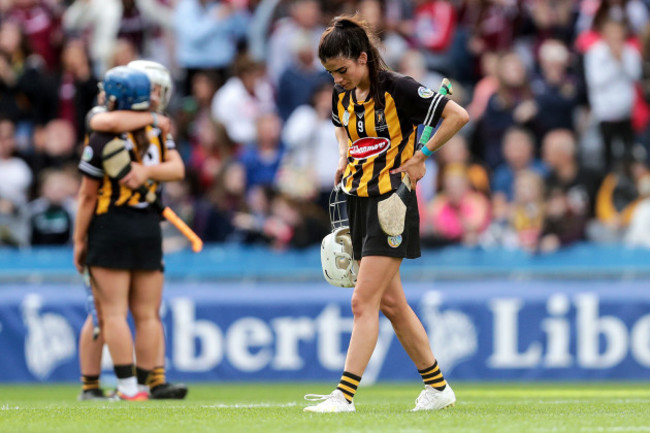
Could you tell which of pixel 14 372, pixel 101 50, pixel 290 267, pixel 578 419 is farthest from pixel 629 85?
pixel 578 419

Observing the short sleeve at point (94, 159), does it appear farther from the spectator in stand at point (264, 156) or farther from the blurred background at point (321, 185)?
the spectator in stand at point (264, 156)

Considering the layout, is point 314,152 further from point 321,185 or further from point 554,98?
point 554,98

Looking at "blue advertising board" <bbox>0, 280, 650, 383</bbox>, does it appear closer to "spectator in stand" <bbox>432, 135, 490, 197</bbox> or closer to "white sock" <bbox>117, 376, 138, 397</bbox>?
"spectator in stand" <bbox>432, 135, 490, 197</bbox>

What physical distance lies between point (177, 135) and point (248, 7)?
2276 millimetres

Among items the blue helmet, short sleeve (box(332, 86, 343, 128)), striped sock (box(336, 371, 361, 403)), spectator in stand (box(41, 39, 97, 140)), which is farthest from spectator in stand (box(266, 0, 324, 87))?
→ striped sock (box(336, 371, 361, 403))

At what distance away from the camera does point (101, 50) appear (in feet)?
50.4

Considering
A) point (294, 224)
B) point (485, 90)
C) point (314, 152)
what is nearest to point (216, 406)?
point (294, 224)

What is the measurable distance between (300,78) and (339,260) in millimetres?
7744

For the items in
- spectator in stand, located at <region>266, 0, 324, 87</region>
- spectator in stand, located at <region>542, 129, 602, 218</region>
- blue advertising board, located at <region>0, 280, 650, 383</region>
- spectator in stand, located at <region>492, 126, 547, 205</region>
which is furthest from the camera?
spectator in stand, located at <region>266, 0, 324, 87</region>

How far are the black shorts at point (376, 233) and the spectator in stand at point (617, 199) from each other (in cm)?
582

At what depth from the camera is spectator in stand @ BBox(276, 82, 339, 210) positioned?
13078 millimetres

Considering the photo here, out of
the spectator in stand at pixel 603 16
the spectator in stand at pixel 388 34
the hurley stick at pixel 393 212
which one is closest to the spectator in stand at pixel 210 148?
the spectator in stand at pixel 388 34

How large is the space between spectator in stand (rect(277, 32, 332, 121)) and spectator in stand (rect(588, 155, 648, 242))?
3512mm

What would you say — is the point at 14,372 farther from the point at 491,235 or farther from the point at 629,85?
the point at 629,85
